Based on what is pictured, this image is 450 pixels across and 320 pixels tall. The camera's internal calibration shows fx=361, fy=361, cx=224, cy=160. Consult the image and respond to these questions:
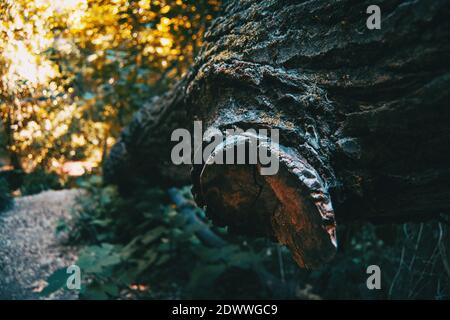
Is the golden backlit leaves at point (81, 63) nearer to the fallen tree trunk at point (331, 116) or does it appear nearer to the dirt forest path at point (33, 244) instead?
the dirt forest path at point (33, 244)

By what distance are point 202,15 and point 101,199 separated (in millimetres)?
2690

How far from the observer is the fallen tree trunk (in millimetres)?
1271

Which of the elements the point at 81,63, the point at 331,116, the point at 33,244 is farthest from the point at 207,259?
the point at 81,63

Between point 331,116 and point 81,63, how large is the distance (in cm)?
388

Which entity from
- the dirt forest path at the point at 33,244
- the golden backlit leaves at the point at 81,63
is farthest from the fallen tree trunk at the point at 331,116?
the dirt forest path at the point at 33,244

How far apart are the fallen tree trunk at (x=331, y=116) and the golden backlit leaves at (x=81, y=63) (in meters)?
1.23

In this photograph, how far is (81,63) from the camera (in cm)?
450

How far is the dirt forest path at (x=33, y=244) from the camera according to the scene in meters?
2.60

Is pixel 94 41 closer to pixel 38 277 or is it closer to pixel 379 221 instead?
pixel 38 277

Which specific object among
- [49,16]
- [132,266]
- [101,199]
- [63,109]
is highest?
[49,16]

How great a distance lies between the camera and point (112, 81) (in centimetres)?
446

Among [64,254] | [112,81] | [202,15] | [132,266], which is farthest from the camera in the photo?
[112,81]

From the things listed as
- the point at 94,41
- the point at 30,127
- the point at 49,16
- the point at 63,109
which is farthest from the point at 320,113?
the point at 94,41

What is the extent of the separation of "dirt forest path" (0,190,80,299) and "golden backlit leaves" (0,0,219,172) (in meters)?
0.60
